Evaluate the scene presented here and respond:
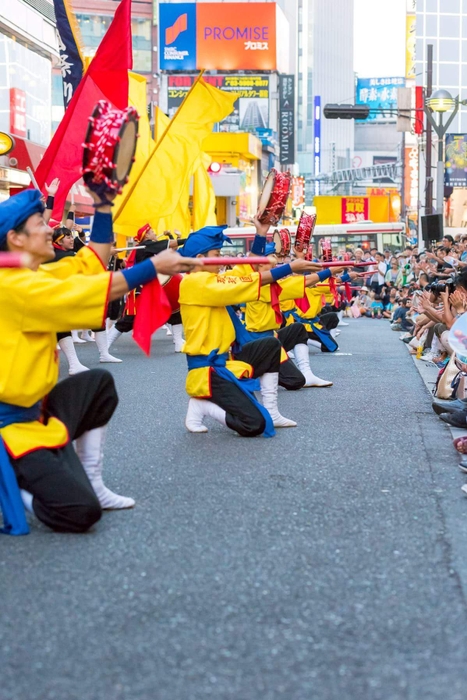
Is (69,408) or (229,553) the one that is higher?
(69,408)

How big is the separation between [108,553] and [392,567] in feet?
3.73

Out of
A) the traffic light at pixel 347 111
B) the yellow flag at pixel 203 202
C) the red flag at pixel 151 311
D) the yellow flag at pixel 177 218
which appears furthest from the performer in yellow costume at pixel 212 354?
the traffic light at pixel 347 111

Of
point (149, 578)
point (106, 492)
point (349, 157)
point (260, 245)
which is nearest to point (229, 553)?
point (149, 578)

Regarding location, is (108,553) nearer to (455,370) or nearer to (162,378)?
(455,370)

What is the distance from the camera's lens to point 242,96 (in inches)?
2650

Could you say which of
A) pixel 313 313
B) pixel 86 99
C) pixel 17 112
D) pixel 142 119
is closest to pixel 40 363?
pixel 86 99

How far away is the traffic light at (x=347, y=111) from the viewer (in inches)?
800

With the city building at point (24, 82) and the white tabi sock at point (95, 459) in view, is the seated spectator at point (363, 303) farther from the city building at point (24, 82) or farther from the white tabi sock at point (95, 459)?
the white tabi sock at point (95, 459)

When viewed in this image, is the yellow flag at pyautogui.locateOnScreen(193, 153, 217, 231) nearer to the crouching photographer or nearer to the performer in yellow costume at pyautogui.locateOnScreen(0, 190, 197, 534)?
the crouching photographer

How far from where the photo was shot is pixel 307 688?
291 centimetres

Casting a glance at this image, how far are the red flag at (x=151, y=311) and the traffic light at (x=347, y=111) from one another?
1610 centimetres

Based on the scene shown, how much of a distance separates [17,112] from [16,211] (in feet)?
69.1

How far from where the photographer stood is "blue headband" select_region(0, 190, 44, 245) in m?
4.47

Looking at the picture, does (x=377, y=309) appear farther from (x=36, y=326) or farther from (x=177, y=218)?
(x=36, y=326)
